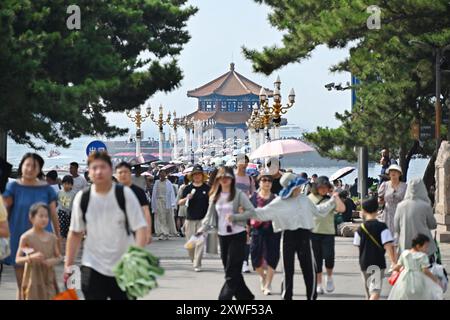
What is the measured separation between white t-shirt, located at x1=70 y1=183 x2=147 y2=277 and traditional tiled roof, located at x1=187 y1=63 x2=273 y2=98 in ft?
593

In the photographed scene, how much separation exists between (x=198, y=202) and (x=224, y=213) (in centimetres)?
575

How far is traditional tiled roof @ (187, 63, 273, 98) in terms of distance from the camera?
193 meters

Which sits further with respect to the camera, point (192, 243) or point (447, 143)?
point (447, 143)

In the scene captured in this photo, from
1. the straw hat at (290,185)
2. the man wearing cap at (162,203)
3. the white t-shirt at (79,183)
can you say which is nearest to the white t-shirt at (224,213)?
the straw hat at (290,185)

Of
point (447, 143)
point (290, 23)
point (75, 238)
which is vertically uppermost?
point (290, 23)

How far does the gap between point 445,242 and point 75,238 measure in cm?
1528

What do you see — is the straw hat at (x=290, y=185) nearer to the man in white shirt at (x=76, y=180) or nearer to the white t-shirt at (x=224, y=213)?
the white t-shirt at (x=224, y=213)

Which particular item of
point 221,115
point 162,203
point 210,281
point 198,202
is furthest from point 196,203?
point 221,115

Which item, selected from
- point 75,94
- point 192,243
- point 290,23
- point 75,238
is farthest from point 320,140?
point 75,238

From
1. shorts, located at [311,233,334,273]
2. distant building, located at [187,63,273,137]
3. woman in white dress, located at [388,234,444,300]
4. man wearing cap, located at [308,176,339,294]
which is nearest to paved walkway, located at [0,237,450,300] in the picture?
man wearing cap, located at [308,176,339,294]

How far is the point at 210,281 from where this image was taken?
56.2 ft
